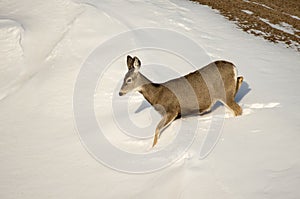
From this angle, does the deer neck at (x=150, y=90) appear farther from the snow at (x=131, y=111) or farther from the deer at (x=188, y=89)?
the snow at (x=131, y=111)

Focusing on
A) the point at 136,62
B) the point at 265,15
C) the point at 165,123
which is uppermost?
the point at 136,62

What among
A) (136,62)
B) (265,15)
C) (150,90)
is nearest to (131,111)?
(150,90)

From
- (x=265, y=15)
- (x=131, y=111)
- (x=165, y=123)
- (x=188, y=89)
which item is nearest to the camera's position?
(x=165, y=123)

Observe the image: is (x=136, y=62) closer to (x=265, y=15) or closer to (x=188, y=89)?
(x=188, y=89)

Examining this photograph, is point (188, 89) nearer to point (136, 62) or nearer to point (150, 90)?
point (150, 90)

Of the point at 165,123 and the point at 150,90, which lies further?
the point at 150,90

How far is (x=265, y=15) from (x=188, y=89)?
41.8 feet

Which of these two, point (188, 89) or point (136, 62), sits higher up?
point (136, 62)

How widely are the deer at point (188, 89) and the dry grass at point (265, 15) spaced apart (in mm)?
7440

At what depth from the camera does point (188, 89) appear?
22.3 ft

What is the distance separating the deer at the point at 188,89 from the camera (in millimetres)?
6719

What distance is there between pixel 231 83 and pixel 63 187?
13.4ft

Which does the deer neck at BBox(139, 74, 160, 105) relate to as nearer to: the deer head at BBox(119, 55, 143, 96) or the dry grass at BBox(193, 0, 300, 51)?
the deer head at BBox(119, 55, 143, 96)

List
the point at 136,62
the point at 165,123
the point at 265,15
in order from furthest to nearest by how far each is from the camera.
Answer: the point at 265,15
the point at 136,62
the point at 165,123
